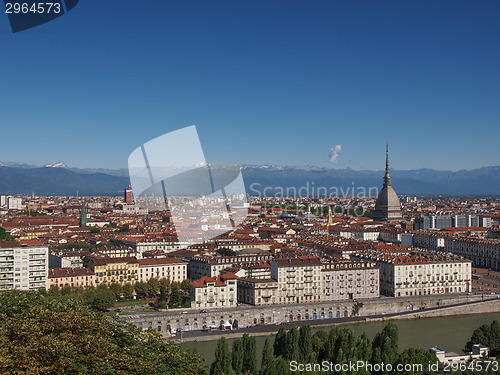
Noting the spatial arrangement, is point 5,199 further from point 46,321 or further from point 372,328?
point 46,321

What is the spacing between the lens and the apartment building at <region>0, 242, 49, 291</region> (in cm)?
1484

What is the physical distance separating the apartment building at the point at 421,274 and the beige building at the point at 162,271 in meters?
5.35

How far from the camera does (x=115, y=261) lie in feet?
55.8

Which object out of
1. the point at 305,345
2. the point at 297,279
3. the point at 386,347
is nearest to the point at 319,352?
the point at 305,345

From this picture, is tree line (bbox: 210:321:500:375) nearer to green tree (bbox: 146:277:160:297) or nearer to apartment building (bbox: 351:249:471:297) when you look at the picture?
apartment building (bbox: 351:249:471:297)

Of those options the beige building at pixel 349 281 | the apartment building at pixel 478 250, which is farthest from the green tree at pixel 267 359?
the apartment building at pixel 478 250

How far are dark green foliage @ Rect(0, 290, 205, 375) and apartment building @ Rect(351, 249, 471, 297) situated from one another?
35.4 feet

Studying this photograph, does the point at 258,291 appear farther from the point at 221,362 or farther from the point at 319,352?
the point at 221,362

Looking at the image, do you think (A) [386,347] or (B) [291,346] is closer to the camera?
(A) [386,347]

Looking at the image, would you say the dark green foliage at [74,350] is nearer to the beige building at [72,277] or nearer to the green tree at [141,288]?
the green tree at [141,288]

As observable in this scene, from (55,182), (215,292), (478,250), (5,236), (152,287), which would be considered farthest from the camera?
(55,182)

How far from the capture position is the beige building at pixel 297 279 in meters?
14.7

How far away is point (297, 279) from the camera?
14.9 metres

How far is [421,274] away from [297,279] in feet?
12.5
